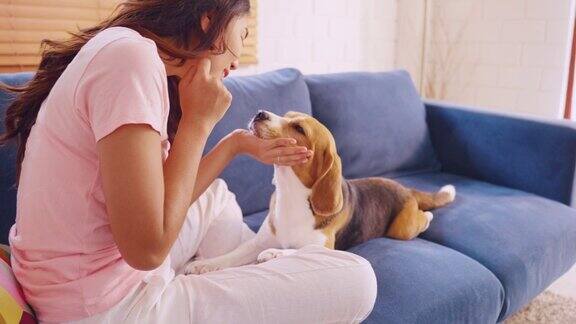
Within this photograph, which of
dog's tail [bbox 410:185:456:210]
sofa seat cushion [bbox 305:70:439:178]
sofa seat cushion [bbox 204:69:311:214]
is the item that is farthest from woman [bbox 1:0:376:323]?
sofa seat cushion [bbox 305:70:439:178]

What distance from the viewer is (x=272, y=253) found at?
1545 mm

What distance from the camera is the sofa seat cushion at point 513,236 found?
174 cm

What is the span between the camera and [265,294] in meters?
1.11

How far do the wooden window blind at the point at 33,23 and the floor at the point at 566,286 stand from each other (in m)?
2.42

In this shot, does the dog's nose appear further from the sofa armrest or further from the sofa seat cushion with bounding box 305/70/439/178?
the sofa armrest

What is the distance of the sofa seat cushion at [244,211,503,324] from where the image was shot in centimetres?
139

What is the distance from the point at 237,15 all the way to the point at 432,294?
36.9 inches

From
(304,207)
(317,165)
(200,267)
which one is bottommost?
(200,267)

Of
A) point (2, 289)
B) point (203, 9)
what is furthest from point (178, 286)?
point (203, 9)

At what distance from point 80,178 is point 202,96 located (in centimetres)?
30

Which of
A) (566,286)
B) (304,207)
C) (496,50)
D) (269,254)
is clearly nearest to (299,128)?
(304,207)

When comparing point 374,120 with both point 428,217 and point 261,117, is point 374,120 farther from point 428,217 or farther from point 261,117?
point 261,117

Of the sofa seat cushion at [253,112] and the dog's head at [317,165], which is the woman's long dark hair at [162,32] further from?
the sofa seat cushion at [253,112]

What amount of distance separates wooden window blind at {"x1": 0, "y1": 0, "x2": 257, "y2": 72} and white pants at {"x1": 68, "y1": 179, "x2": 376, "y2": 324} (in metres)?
1.30
